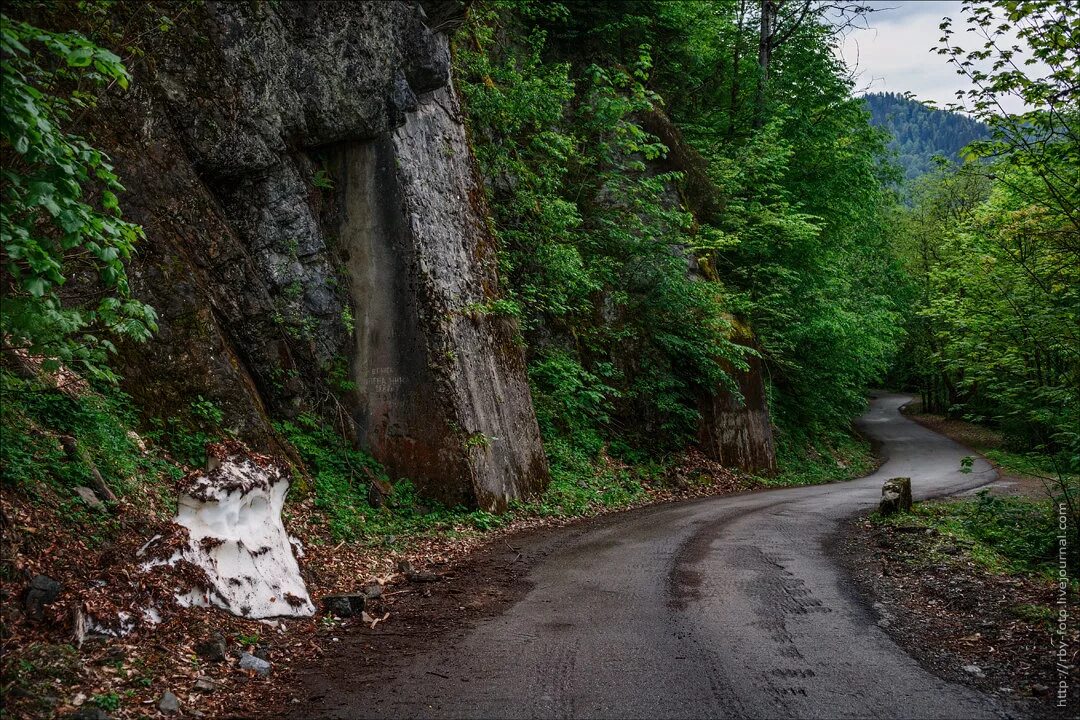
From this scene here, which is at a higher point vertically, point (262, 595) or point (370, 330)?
point (370, 330)

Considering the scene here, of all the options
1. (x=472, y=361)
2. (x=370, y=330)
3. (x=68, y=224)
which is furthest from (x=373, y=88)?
(x=68, y=224)

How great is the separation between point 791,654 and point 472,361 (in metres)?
7.53

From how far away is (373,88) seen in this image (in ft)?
→ 36.9

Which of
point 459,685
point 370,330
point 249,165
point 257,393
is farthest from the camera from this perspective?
point 370,330

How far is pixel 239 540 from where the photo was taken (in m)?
6.04

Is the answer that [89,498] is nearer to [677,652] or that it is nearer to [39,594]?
[39,594]

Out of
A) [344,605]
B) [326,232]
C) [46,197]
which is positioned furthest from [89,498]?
[326,232]

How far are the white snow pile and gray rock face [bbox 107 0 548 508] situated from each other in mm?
2247

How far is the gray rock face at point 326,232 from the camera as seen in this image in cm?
882

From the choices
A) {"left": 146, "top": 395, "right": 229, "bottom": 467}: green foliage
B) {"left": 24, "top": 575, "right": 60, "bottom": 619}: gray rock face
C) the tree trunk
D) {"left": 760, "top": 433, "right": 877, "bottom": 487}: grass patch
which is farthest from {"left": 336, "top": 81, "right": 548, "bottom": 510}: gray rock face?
the tree trunk

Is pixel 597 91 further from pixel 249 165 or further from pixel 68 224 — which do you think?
pixel 68 224

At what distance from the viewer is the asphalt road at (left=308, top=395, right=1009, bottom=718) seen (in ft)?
14.8

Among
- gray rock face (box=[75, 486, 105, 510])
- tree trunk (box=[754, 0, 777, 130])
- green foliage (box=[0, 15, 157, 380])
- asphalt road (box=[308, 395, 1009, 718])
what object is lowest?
asphalt road (box=[308, 395, 1009, 718])

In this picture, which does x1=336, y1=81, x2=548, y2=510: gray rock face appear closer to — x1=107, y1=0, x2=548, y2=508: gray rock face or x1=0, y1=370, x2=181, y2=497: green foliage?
x1=107, y1=0, x2=548, y2=508: gray rock face
